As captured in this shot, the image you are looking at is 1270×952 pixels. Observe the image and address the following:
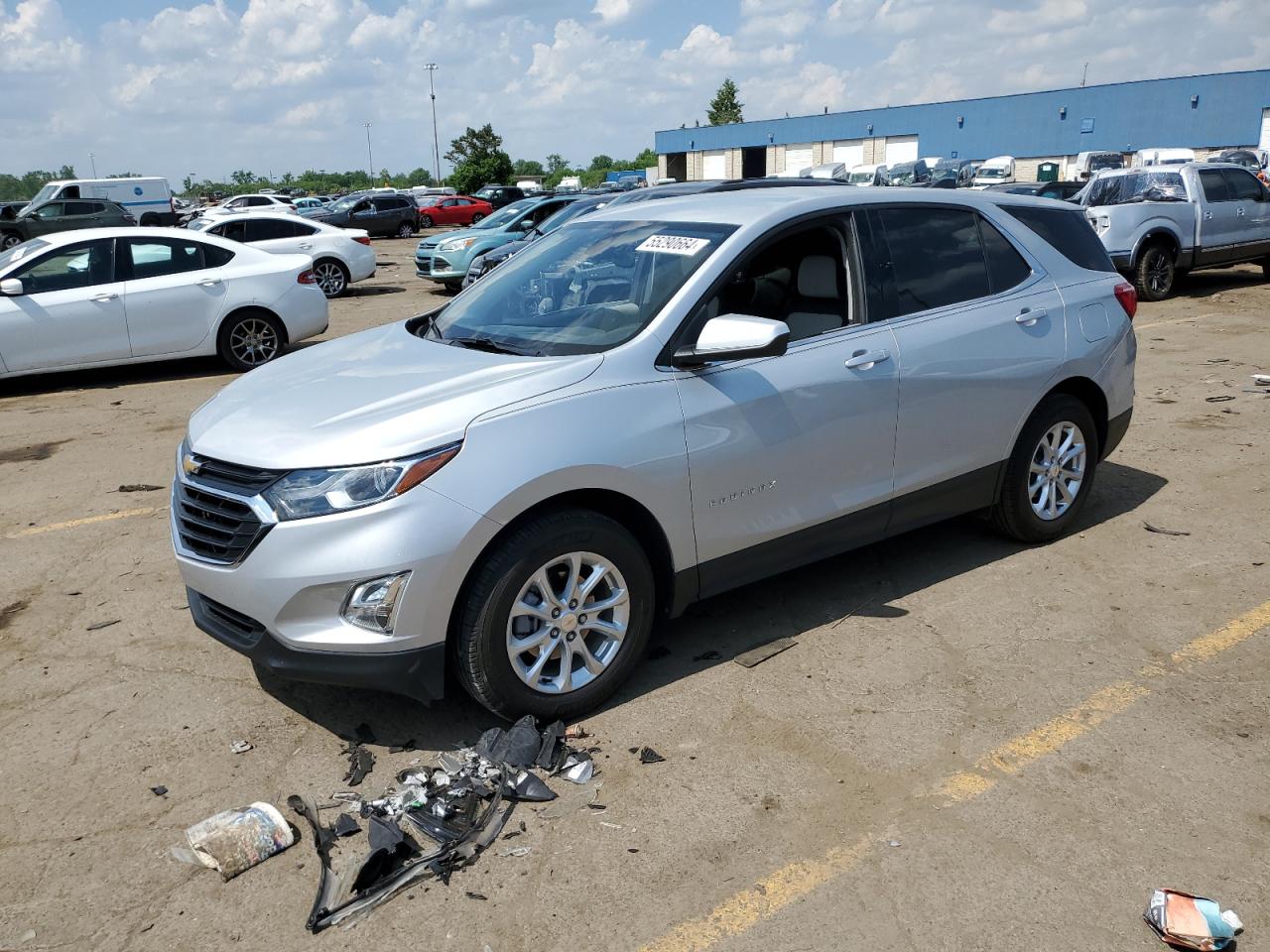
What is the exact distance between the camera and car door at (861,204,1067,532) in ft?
15.4

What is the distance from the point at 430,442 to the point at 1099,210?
540 inches

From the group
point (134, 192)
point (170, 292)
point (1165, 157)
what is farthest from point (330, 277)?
point (1165, 157)

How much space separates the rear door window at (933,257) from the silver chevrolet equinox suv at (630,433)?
0.6 inches

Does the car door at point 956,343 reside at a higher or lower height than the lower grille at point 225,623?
higher

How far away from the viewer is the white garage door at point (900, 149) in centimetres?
6838

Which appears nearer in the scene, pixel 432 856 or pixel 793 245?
pixel 432 856

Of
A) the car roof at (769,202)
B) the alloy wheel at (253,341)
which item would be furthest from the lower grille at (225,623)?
the alloy wheel at (253,341)

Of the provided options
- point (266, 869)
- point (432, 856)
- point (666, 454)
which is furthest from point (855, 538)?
point (266, 869)

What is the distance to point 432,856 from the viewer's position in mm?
3121

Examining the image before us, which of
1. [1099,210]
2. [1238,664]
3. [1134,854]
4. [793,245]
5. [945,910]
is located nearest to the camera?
[945,910]

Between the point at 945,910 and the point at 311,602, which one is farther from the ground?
the point at 311,602

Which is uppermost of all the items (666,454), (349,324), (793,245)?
(793,245)

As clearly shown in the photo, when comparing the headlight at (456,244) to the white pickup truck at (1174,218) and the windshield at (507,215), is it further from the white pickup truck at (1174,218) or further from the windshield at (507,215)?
the white pickup truck at (1174,218)

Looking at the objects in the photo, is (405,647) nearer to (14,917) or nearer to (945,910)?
(14,917)
